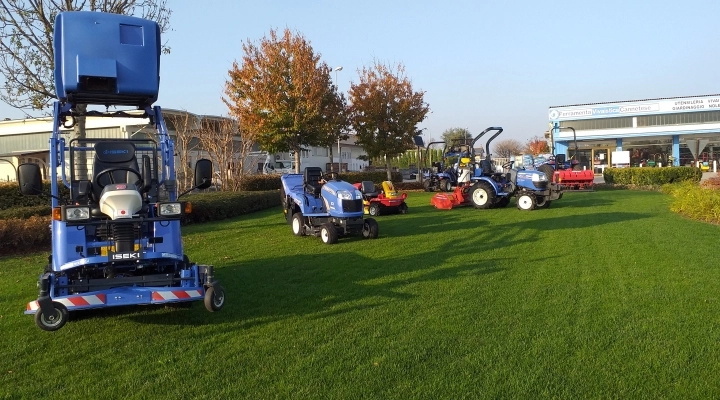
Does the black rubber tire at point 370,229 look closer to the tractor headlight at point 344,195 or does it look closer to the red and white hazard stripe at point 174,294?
the tractor headlight at point 344,195

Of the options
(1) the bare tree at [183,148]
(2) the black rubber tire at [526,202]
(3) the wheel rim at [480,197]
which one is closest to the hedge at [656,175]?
(2) the black rubber tire at [526,202]

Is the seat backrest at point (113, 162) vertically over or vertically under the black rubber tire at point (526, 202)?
over

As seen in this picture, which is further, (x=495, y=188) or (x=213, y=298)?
(x=495, y=188)

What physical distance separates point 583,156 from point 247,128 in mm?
33526

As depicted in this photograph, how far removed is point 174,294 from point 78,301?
0.83 meters

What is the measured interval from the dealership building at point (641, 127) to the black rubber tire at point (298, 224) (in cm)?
3545

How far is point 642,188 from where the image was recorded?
94.1ft

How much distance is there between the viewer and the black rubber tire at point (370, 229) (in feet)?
41.0

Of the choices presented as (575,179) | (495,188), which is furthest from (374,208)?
(575,179)

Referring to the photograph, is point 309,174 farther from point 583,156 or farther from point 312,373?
point 583,156

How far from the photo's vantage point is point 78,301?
17.4 ft

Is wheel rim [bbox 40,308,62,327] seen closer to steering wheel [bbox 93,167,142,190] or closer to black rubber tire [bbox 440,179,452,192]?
steering wheel [bbox 93,167,142,190]

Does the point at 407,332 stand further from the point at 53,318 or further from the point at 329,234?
the point at 329,234

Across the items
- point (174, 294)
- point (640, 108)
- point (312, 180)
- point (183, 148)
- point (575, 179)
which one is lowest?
point (174, 294)
